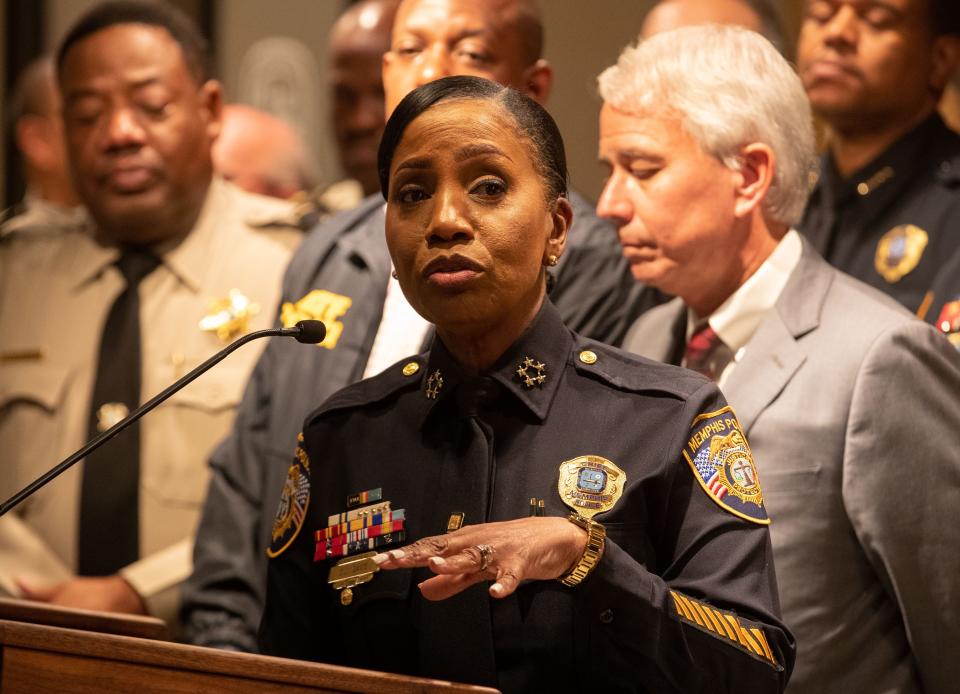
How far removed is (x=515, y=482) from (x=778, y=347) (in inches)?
27.4

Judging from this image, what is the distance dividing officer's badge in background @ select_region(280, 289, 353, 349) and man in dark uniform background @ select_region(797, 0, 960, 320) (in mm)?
1017

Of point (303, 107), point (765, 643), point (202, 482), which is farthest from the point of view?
point (303, 107)

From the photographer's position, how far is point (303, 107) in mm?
6000

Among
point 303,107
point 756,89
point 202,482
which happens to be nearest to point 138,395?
point 202,482

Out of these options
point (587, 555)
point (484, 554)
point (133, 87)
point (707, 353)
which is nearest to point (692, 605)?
point (587, 555)

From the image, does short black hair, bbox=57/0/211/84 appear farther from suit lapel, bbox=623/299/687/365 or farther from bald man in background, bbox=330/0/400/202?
suit lapel, bbox=623/299/687/365

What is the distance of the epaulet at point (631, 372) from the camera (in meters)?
1.81

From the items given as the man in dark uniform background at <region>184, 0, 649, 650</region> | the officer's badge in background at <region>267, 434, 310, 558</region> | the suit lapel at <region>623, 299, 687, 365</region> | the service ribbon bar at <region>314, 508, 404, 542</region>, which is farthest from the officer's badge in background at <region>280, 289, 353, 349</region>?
the service ribbon bar at <region>314, 508, 404, 542</region>

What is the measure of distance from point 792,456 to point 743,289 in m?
0.33

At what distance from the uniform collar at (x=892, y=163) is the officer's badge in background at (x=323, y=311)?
42.7 inches

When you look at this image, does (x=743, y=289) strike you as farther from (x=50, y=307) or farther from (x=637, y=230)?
(x=50, y=307)

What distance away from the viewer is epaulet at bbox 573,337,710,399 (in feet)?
5.93

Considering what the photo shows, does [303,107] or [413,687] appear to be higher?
[303,107]

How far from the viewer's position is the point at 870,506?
85.2 inches
